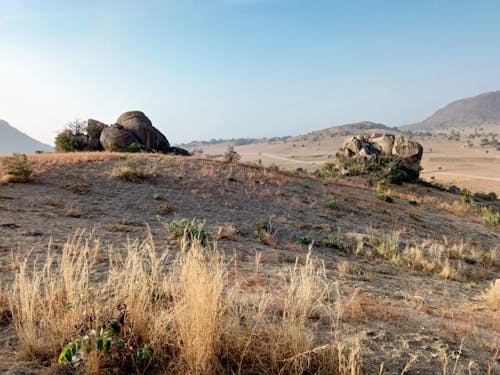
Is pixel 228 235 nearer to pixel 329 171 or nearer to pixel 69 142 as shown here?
pixel 69 142

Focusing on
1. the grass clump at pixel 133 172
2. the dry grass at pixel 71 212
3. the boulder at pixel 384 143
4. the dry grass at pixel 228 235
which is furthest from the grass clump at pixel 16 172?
the boulder at pixel 384 143

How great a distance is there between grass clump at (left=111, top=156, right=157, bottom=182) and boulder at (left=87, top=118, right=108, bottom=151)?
1321 cm

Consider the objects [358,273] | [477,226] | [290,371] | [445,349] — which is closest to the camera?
[290,371]

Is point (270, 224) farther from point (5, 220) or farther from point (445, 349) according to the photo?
point (445, 349)

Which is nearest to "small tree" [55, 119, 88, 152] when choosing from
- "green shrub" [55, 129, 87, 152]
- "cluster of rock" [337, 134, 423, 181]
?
"green shrub" [55, 129, 87, 152]

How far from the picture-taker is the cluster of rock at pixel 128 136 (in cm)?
3053

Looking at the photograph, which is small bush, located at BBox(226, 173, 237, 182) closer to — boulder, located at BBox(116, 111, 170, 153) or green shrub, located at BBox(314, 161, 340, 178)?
boulder, located at BBox(116, 111, 170, 153)

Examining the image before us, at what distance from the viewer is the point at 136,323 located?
3.31 metres

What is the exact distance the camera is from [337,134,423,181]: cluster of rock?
39.2 metres

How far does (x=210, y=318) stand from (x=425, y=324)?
3177mm

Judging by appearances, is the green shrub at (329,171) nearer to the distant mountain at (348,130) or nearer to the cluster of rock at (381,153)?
the cluster of rock at (381,153)

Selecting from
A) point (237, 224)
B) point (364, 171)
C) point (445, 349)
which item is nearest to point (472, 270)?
point (237, 224)

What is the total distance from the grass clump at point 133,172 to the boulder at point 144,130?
13.4m

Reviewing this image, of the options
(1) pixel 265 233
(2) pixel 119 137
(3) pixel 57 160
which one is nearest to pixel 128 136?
(2) pixel 119 137
